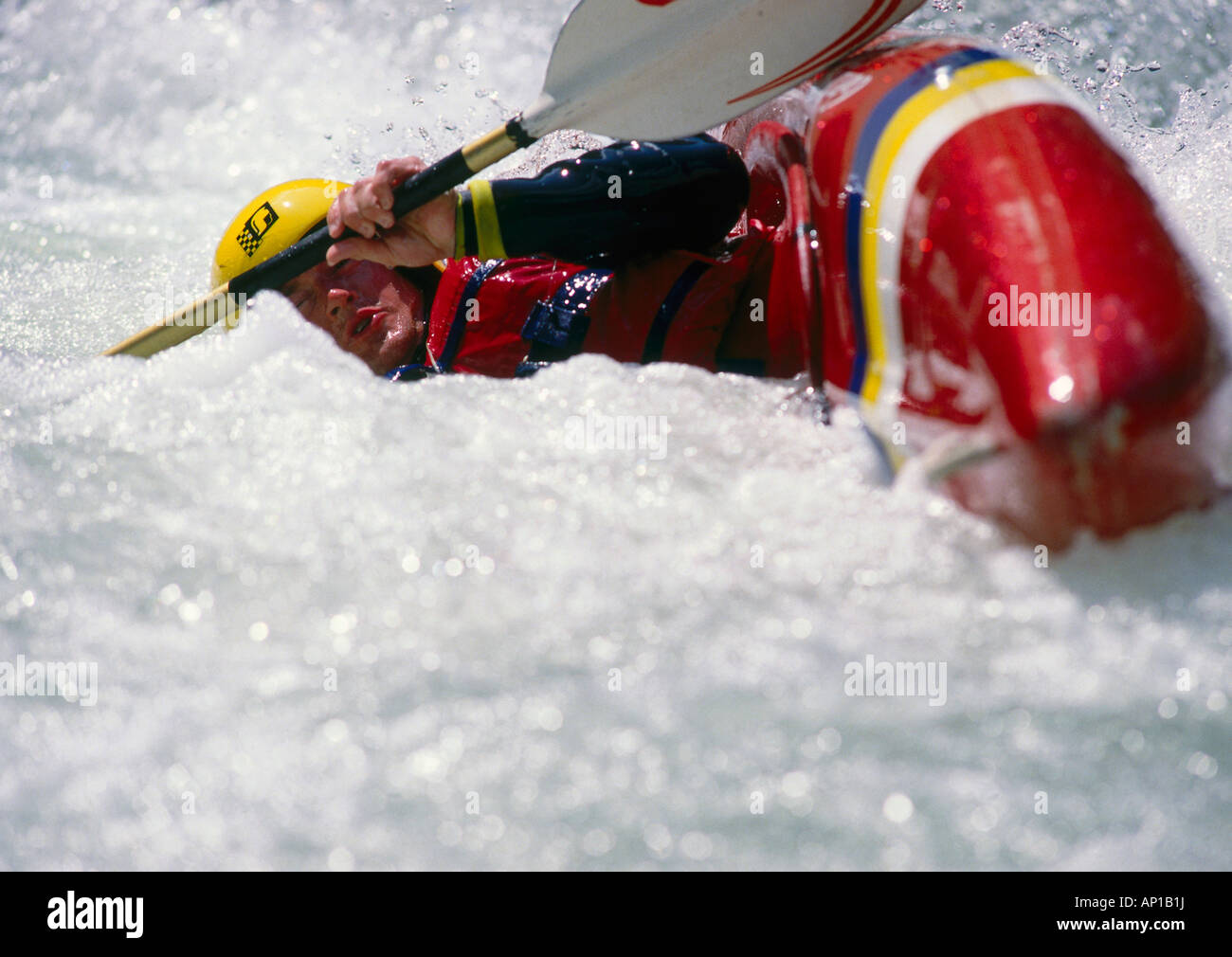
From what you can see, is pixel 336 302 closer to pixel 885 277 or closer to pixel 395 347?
pixel 395 347

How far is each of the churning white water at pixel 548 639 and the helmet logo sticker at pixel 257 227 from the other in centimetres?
30

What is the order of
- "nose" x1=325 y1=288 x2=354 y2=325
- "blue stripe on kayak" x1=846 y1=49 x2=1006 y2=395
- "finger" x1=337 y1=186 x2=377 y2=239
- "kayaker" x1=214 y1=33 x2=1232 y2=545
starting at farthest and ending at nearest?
"nose" x1=325 y1=288 x2=354 y2=325 → "finger" x1=337 y1=186 x2=377 y2=239 → "blue stripe on kayak" x1=846 y1=49 x2=1006 y2=395 → "kayaker" x1=214 y1=33 x2=1232 y2=545

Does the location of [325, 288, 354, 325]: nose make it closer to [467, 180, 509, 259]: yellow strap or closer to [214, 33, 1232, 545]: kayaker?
[214, 33, 1232, 545]: kayaker

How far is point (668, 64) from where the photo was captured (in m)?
2.26

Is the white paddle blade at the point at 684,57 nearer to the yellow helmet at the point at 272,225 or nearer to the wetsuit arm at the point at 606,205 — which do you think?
the wetsuit arm at the point at 606,205

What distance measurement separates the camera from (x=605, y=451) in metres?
1.96

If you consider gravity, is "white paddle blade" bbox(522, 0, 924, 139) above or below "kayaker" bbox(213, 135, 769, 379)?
above

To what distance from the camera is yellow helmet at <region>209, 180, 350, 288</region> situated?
8.57 ft

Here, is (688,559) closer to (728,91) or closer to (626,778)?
(626,778)

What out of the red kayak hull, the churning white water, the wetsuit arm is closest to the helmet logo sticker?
the churning white water

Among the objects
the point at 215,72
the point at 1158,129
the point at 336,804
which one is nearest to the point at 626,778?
the point at 336,804

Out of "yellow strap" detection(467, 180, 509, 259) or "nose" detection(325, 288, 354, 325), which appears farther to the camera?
"nose" detection(325, 288, 354, 325)

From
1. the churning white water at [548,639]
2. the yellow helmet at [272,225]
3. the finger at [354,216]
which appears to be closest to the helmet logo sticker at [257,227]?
the yellow helmet at [272,225]

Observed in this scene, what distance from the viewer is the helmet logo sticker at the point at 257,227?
2641 millimetres
